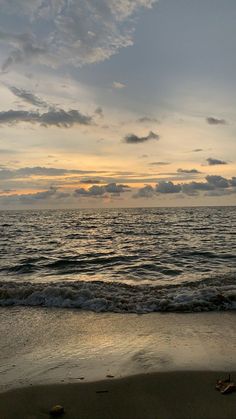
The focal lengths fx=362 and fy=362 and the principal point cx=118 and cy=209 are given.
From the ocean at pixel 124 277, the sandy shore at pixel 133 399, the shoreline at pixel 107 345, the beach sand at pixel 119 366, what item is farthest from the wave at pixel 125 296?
the sandy shore at pixel 133 399

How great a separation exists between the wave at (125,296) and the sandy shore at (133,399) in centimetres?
415

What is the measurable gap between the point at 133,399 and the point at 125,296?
580 centimetres

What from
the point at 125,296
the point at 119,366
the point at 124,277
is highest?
the point at 119,366

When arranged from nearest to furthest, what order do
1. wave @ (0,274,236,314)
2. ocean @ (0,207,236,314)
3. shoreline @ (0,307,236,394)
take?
shoreline @ (0,307,236,394) < wave @ (0,274,236,314) < ocean @ (0,207,236,314)

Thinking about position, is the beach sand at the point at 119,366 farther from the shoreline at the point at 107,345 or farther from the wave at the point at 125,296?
the wave at the point at 125,296

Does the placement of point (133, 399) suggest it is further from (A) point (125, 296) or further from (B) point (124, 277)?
(B) point (124, 277)

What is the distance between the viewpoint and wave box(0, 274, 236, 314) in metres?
9.76

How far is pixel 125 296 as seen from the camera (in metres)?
10.8

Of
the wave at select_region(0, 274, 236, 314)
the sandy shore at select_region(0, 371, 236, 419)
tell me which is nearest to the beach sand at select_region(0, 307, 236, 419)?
the sandy shore at select_region(0, 371, 236, 419)

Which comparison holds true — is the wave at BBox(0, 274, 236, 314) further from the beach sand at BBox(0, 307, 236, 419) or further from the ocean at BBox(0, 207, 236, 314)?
the beach sand at BBox(0, 307, 236, 419)

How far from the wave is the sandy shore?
4146 mm

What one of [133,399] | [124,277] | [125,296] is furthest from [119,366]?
[124,277]

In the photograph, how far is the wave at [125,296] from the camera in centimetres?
976

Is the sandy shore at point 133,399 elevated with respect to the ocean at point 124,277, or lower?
elevated
